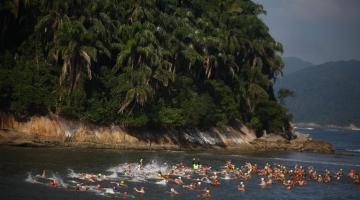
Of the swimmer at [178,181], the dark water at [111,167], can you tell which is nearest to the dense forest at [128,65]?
the dark water at [111,167]

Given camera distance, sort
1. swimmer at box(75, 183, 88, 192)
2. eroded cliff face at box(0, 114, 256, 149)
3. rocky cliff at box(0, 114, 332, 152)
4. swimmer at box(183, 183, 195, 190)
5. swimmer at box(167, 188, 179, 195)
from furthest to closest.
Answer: rocky cliff at box(0, 114, 332, 152), eroded cliff face at box(0, 114, 256, 149), swimmer at box(183, 183, 195, 190), swimmer at box(167, 188, 179, 195), swimmer at box(75, 183, 88, 192)

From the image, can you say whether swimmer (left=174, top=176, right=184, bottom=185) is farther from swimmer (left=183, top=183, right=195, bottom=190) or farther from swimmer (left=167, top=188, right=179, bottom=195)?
swimmer (left=167, top=188, right=179, bottom=195)

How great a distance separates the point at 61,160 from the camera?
6300cm

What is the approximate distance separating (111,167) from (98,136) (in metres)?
20.2

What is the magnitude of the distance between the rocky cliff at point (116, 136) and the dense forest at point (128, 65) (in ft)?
4.10

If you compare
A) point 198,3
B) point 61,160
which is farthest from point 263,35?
point 61,160

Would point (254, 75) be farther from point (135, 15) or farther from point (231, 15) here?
point (135, 15)

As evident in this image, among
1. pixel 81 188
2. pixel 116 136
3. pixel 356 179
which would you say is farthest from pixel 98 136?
pixel 81 188

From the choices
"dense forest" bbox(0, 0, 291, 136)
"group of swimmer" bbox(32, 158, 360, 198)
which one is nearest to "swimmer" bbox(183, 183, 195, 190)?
"group of swimmer" bbox(32, 158, 360, 198)

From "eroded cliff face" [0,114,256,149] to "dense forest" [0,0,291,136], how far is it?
4.07 ft

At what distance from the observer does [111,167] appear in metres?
61.8

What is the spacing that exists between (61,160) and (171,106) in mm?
30847

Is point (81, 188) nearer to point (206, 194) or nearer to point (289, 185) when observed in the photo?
point (206, 194)

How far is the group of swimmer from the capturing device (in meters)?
50.1
